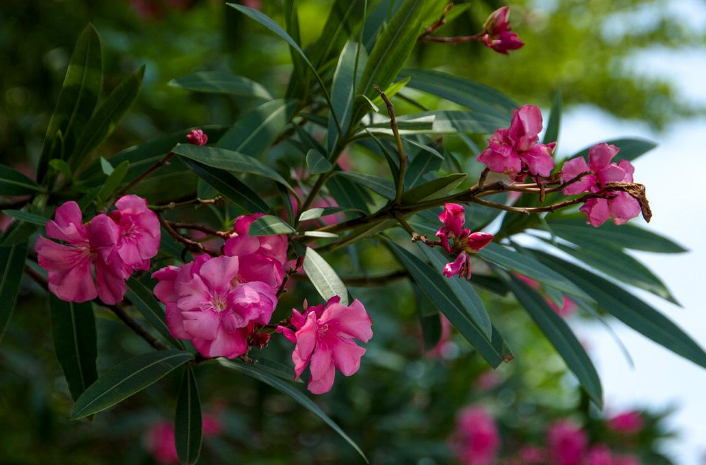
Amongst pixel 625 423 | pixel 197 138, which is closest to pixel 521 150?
pixel 197 138

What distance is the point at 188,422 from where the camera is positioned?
0.92 m

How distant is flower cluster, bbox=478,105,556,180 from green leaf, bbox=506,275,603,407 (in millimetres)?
423

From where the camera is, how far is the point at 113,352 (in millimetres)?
2467

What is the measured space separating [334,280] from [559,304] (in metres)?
0.37

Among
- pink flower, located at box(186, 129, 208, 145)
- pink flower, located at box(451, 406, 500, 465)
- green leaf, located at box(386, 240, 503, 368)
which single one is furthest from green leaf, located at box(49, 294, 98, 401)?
pink flower, located at box(451, 406, 500, 465)

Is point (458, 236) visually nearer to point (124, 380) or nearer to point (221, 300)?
point (221, 300)

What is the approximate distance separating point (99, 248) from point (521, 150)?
0.42m

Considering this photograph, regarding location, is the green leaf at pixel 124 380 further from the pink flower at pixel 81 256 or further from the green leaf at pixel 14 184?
the green leaf at pixel 14 184

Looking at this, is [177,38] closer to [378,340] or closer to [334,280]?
[378,340]

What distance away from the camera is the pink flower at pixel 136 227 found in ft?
2.55

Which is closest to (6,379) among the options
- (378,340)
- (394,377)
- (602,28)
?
(378,340)

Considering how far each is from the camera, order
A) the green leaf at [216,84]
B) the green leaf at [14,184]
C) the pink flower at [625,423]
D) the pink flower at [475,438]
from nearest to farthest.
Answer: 1. the green leaf at [14,184]
2. the green leaf at [216,84]
3. the pink flower at [475,438]
4. the pink flower at [625,423]

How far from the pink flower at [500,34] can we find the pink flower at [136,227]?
1.72 feet

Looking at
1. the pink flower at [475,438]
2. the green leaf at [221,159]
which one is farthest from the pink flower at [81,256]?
the pink flower at [475,438]
